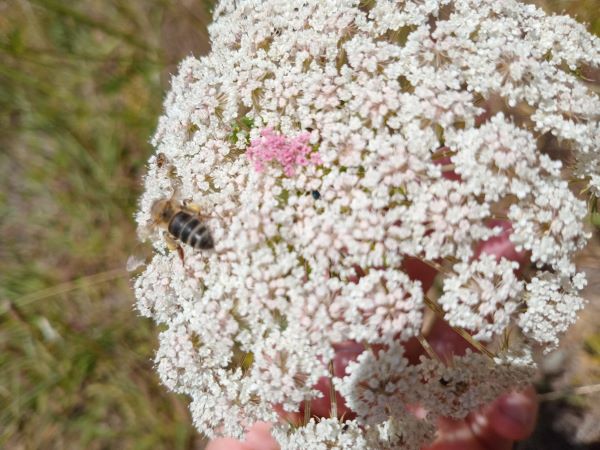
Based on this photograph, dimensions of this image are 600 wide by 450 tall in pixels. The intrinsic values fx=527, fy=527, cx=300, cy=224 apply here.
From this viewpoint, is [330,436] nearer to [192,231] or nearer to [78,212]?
[192,231]

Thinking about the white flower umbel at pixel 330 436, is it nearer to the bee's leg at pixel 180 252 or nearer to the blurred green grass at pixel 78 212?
the bee's leg at pixel 180 252

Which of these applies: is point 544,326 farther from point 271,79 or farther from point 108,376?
point 108,376

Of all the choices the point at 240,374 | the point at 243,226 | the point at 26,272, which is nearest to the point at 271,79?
the point at 243,226

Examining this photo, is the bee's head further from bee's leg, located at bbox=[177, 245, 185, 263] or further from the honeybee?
bee's leg, located at bbox=[177, 245, 185, 263]

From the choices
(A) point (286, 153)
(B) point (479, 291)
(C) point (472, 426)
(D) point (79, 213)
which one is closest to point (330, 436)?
(B) point (479, 291)

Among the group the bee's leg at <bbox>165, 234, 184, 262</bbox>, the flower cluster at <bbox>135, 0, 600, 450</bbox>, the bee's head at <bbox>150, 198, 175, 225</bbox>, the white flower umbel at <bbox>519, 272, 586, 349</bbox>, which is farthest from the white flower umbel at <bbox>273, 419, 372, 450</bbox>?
the bee's head at <bbox>150, 198, 175, 225</bbox>

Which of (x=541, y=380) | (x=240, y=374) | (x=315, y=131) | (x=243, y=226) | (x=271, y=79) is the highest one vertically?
(x=271, y=79)

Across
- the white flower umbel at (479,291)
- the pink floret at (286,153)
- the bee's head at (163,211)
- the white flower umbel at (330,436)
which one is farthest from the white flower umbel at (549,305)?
the bee's head at (163,211)
